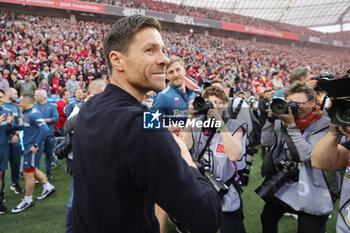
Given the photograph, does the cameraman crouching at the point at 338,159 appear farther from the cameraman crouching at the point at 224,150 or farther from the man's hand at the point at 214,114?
the man's hand at the point at 214,114

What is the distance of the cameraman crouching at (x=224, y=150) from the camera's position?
70.5 inches

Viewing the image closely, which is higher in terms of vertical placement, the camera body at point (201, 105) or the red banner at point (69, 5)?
the red banner at point (69, 5)

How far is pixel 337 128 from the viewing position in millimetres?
1255

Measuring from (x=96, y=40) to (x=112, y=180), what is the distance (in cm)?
1658

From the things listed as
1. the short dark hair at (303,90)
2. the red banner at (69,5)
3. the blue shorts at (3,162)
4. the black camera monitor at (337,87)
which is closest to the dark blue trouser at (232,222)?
the short dark hair at (303,90)

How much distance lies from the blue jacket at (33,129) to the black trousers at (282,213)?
341 centimetres

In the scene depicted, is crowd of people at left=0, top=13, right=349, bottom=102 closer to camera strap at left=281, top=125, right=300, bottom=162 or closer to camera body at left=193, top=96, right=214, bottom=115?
camera strap at left=281, top=125, right=300, bottom=162

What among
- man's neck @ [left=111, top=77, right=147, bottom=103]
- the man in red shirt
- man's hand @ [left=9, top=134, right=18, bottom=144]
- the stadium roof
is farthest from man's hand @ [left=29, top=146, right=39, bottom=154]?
the stadium roof

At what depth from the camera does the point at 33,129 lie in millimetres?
3707

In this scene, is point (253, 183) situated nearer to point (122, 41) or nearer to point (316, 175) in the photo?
point (316, 175)

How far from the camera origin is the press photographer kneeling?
1.01m

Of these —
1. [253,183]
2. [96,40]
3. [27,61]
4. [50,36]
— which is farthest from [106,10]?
[253,183]

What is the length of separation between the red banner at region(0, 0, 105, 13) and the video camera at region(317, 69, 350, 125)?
21.4 meters

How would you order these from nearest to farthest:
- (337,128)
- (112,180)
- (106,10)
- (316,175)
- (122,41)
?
(112,180), (122,41), (337,128), (316,175), (106,10)
